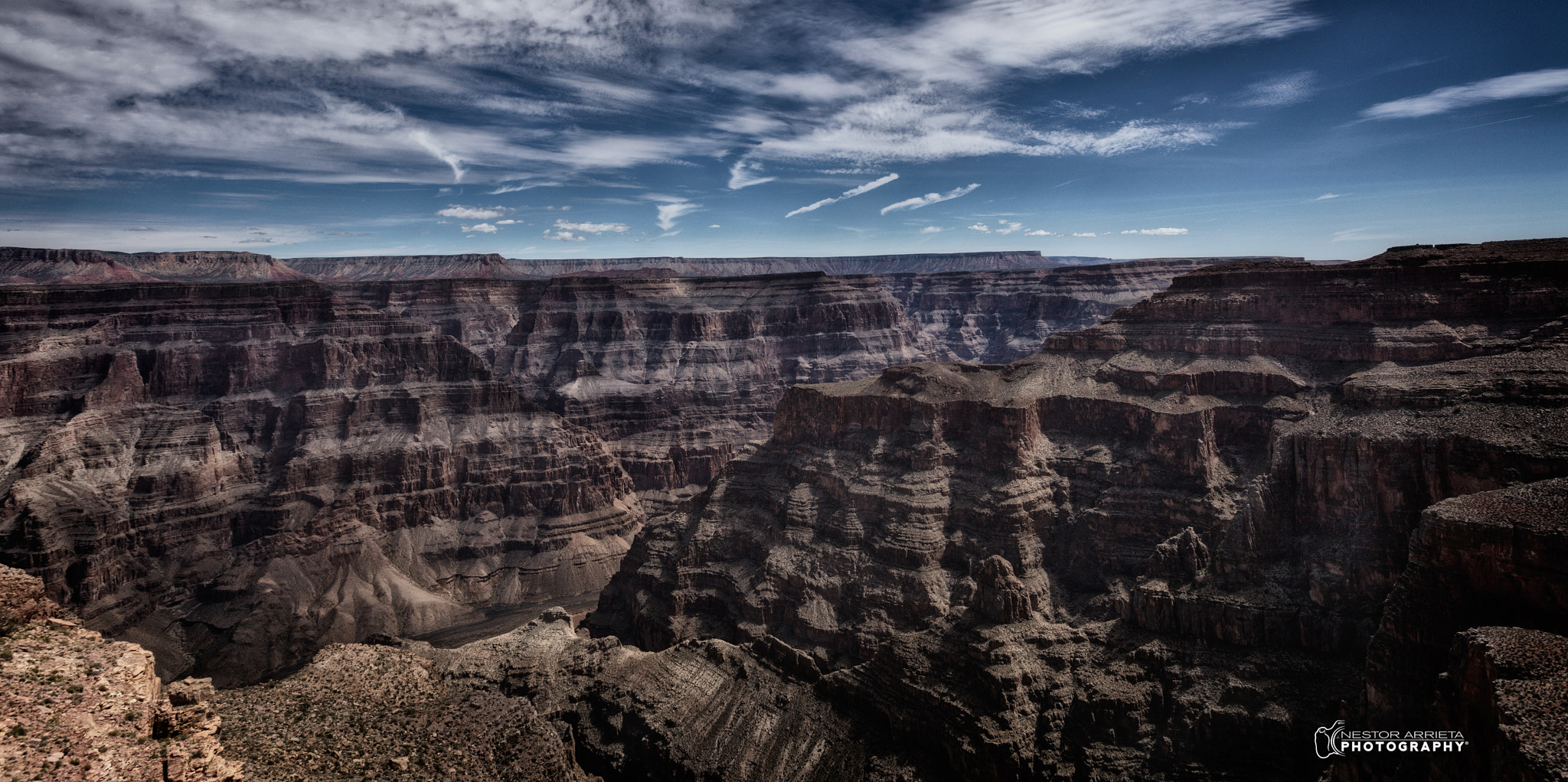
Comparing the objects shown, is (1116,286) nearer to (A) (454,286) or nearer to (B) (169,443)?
(A) (454,286)

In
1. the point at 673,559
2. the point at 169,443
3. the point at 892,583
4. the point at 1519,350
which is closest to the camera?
the point at 1519,350

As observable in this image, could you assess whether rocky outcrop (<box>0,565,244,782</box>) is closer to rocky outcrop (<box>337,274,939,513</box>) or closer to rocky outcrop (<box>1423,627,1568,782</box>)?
rocky outcrop (<box>1423,627,1568,782</box>)

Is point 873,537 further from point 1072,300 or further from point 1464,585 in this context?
point 1072,300

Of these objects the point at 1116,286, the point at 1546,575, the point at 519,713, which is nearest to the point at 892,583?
the point at 519,713

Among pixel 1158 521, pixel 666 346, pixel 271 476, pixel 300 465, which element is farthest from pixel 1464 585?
pixel 666 346

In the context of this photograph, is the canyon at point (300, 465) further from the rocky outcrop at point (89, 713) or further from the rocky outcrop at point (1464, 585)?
the rocky outcrop at point (1464, 585)

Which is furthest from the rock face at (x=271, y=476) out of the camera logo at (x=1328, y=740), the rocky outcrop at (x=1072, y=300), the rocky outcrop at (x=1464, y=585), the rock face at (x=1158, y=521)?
the rocky outcrop at (x=1072, y=300)
